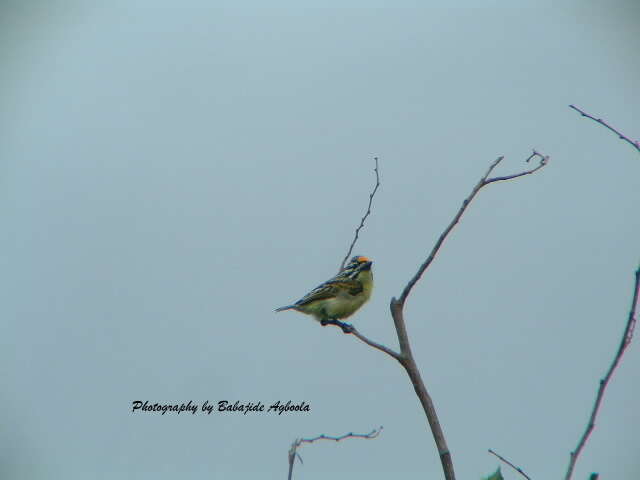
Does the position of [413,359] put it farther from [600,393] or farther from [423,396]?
[600,393]

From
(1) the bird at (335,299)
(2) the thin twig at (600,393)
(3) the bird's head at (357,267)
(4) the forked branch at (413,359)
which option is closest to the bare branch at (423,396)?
(4) the forked branch at (413,359)

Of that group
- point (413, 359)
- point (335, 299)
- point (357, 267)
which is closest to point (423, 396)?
point (413, 359)

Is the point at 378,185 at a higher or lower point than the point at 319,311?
lower

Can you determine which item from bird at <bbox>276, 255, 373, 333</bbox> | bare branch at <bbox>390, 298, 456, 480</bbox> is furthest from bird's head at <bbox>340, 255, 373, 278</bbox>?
bare branch at <bbox>390, 298, 456, 480</bbox>

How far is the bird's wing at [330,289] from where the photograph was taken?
16.9 feet

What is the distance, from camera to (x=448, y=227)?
6.74 ft

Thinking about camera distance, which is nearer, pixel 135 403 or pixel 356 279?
pixel 135 403

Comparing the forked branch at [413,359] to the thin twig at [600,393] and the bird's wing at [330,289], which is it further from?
the bird's wing at [330,289]

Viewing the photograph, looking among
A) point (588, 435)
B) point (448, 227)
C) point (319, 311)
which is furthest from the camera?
point (319, 311)

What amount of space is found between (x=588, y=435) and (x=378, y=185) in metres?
1.72

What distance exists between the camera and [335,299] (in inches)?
203

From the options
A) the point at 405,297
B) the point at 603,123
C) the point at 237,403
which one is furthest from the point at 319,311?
the point at 603,123

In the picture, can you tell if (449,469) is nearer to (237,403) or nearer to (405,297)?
(405,297)

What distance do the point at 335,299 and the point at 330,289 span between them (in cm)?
9
